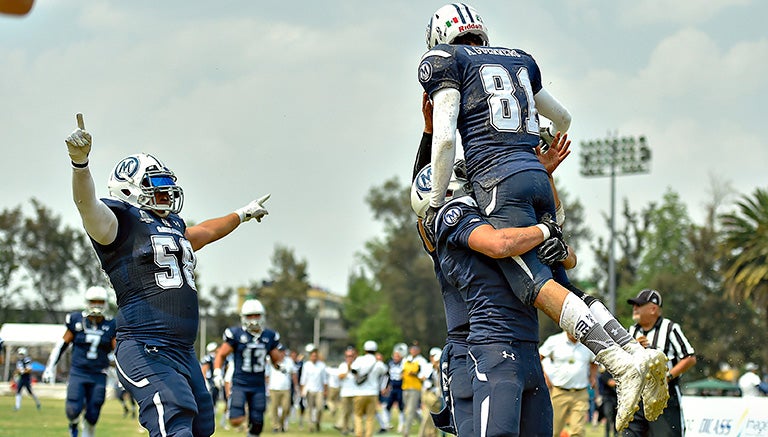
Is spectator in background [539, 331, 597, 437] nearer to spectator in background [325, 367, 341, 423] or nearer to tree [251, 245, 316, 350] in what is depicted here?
spectator in background [325, 367, 341, 423]

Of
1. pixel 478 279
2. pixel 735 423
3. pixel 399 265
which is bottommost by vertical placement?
pixel 735 423

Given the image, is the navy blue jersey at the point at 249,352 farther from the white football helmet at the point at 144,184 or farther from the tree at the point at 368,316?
the tree at the point at 368,316

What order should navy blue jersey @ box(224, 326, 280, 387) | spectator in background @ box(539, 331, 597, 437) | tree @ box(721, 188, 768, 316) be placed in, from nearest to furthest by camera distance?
spectator in background @ box(539, 331, 597, 437)
navy blue jersey @ box(224, 326, 280, 387)
tree @ box(721, 188, 768, 316)

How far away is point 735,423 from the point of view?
45.2ft

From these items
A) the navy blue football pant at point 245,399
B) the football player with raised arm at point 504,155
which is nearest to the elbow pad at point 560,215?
the football player with raised arm at point 504,155

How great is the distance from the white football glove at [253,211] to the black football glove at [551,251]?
138 inches

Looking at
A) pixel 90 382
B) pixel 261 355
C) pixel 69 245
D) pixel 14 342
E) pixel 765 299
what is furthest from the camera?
pixel 69 245

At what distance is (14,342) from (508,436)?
2059 inches

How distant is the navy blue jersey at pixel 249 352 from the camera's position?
16.5 m

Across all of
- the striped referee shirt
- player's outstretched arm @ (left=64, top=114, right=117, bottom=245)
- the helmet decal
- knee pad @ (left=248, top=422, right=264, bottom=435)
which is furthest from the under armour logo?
knee pad @ (left=248, top=422, right=264, bottom=435)

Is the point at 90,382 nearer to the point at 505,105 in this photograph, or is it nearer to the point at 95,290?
the point at 95,290

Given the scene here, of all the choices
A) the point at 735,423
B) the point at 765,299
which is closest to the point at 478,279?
the point at 735,423

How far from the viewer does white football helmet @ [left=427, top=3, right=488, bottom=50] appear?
6.49 m

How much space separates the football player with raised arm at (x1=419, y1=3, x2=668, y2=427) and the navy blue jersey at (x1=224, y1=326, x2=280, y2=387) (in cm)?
1058
